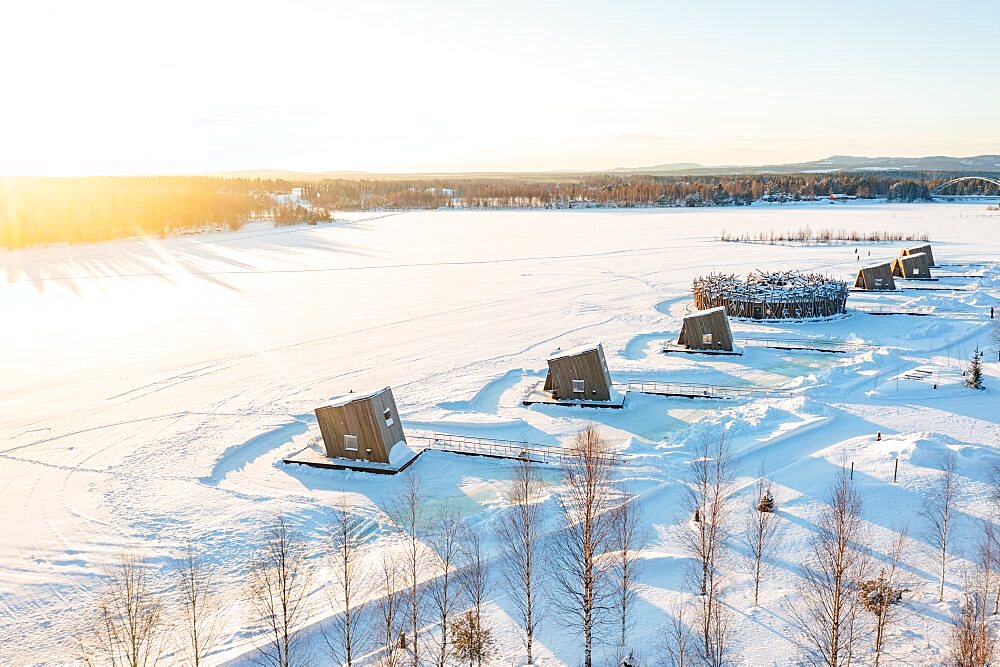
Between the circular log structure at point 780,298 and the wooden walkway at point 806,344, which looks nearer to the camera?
the wooden walkway at point 806,344

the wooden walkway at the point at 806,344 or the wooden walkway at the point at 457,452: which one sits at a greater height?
the wooden walkway at the point at 806,344

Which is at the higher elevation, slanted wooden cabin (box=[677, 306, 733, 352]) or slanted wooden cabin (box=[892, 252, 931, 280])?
slanted wooden cabin (box=[892, 252, 931, 280])

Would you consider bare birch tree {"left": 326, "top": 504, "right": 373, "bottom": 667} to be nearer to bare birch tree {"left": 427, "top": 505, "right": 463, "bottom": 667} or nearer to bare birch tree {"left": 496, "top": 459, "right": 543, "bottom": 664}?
bare birch tree {"left": 427, "top": 505, "right": 463, "bottom": 667}

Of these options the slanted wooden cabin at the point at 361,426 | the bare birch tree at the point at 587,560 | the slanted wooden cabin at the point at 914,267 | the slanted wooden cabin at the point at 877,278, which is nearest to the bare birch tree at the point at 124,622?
the slanted wooden cabin at the point at 361,426

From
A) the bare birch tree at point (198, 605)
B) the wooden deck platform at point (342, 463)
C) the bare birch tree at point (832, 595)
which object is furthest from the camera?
the wooden deck platform at point (342, 463)

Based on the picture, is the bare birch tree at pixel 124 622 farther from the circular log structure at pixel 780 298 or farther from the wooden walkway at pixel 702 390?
the circular log structure at pixel 780 298

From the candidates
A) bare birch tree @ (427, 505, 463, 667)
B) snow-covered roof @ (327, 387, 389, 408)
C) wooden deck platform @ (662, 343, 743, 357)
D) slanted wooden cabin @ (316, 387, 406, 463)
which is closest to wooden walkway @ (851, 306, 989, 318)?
wooden deck platform @ (662, 343, 743, 357)
